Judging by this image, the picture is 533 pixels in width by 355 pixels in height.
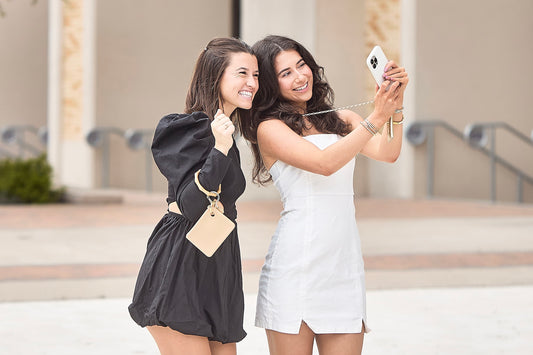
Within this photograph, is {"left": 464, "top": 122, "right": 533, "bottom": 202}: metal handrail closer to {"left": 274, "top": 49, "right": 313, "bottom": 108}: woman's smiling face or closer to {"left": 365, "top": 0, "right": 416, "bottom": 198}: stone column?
{"left": 365, "top": 0, "right": 416, "bottom": 198}: stone column

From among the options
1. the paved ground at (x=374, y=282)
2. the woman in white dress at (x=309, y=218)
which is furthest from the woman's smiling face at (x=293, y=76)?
the paved ground at (x=374, y=282)

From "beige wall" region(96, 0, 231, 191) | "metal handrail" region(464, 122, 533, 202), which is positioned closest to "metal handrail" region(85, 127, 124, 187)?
"beige wall" region(96, 0, 231, 191)

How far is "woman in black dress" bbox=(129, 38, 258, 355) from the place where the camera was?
8.02ft

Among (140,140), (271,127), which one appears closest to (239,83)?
(271,127)

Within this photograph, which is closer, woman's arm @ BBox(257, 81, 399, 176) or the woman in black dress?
the woman in black dress

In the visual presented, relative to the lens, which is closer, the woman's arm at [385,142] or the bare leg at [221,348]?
the bare leg at [221,348]

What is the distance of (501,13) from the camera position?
14.6 m

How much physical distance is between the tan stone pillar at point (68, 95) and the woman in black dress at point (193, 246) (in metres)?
16.3

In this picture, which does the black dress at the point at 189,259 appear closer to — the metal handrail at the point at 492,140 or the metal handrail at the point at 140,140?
the metal handrail at the point at 492,140

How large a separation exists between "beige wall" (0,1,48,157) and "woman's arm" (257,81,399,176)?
23.1 metres

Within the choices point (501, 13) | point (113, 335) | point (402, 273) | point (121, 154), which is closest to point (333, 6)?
point (501, 13)

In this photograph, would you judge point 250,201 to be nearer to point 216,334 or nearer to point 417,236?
point 417,236

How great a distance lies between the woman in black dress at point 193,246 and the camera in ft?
8.02

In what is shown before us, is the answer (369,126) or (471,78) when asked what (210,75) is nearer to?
(369,126)
